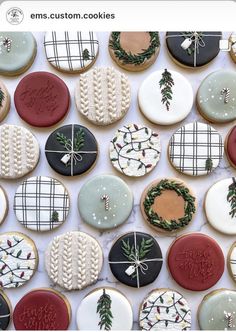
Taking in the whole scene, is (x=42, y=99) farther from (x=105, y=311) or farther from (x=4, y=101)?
(x=105, y=311)

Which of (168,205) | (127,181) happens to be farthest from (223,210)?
(127,181)

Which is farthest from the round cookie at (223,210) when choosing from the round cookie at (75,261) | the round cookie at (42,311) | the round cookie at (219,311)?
the round cookie at (42,311)

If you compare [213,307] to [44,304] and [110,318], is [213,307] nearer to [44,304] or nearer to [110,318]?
[110,318]

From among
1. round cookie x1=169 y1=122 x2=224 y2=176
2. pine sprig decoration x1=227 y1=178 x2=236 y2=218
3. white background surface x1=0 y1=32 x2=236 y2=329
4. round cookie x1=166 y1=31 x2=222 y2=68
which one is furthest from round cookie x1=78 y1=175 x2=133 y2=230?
round cookie x1=166 y1=31 x2=222 y2=68

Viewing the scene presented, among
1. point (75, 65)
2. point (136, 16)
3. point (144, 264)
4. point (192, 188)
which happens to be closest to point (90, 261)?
point (144, 264)

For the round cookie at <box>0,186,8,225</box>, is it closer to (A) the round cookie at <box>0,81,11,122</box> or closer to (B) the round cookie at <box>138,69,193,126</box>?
(A) the round cookie at <box>0,81,11,122</box>

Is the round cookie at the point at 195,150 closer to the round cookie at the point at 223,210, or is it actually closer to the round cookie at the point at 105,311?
the round cookie at the point at 223,210
